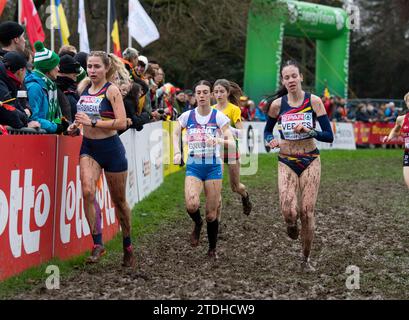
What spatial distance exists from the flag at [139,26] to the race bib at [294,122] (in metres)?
10.9

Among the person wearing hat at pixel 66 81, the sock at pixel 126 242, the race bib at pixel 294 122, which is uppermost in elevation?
the person wearing hat at pixel 66 81

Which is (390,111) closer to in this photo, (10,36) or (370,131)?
(370,131)

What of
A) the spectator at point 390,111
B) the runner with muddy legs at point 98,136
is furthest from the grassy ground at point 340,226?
the spectator at point 390,111

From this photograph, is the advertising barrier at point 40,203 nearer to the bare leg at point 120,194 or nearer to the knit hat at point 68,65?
the bare leg at point 120,194

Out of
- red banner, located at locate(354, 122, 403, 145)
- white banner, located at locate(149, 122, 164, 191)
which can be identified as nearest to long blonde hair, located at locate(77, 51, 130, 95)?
white banner, located at locate(149, 122, 164, 191)

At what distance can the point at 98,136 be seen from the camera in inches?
328

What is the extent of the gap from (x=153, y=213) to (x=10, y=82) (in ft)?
17.2

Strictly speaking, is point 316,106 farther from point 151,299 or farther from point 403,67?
point 403,67

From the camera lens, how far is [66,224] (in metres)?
8.94

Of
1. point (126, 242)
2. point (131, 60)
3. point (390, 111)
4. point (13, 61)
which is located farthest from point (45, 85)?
point (390, 111)

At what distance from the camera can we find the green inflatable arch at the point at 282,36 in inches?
1177

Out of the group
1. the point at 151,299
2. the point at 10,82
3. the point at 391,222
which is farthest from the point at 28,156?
the point at 391,222

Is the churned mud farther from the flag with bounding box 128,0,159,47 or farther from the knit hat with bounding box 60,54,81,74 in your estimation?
the flag with bounding box 128,0,159,47

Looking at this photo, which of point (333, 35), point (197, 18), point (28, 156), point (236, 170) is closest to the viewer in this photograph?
point (28, 156)
